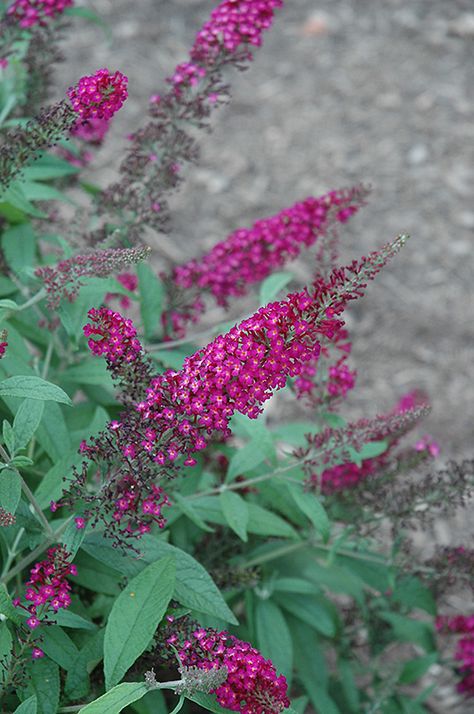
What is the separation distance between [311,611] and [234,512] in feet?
2.76

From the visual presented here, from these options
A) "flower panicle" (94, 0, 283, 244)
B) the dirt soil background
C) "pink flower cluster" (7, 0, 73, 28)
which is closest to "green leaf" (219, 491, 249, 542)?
"flower panicle" (94, 0, 283, 244)

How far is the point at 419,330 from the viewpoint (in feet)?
21.6

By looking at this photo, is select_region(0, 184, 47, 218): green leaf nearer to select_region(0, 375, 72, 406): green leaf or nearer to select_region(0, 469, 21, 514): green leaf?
select_region(0, 375, 72, 406): green leaf

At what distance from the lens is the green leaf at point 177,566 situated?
255 centimetres

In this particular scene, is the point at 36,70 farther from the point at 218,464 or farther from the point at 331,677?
the point at 331,677

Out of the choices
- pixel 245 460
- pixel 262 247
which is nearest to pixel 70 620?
pixel 245 460

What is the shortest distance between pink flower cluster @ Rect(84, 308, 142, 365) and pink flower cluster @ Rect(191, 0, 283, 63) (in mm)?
1317

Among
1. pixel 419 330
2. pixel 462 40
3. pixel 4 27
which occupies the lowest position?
pixel 419 330

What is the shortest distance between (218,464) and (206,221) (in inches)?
142

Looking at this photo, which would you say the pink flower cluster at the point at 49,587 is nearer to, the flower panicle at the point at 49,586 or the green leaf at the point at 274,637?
the flower panicle at the point at 49,586

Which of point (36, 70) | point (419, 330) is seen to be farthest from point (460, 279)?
point (36, 70)

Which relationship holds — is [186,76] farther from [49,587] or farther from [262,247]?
[49,587]

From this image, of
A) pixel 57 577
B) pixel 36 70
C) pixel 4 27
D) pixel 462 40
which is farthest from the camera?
pixel 462 40

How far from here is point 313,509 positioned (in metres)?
2.99
